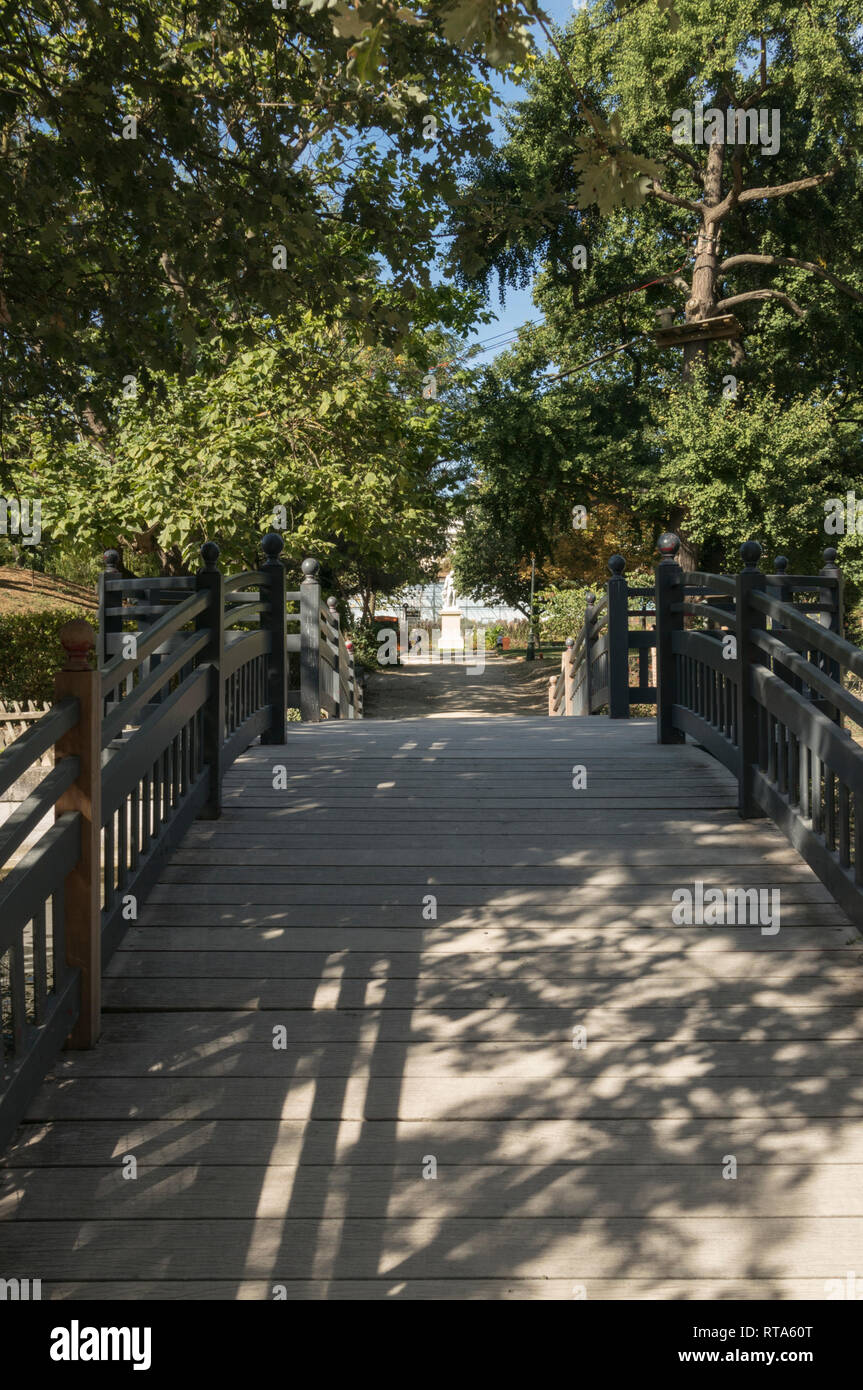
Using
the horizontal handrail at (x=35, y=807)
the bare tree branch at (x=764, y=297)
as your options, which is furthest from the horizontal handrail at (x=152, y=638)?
the bare tree branch at (x=764, y=297)

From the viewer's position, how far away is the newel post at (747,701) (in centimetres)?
643

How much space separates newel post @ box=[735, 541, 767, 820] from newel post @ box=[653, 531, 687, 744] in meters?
1.58

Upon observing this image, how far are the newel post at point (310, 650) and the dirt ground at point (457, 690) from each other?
1192 cm

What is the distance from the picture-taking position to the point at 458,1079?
4.20 m

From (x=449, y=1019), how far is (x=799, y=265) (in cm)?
2209

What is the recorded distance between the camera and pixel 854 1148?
383 cm

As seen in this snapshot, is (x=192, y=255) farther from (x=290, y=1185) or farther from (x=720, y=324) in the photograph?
(x=720, y=324)

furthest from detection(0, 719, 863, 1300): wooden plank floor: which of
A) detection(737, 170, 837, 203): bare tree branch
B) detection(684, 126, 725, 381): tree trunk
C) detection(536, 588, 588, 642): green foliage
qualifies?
detection(536, 588, 588, 642): green foliage

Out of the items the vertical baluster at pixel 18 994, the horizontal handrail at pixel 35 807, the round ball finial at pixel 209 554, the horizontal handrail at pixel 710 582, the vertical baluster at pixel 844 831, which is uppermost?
the round ball finial at pixel 209 554

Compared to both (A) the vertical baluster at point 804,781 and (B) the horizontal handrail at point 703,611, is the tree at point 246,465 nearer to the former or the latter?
(B) the horizontal handrail at point 703,611

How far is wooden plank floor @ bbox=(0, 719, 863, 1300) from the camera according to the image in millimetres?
A: 3369

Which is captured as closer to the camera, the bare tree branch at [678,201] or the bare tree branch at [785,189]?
the bare tree branch at [785,189]

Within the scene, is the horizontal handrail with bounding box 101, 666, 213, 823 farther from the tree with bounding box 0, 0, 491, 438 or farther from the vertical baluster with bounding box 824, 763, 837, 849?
A: the vertical baluster with bounding box 824, 763, 837, 849

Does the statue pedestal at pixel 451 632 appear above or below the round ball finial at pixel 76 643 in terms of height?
below
